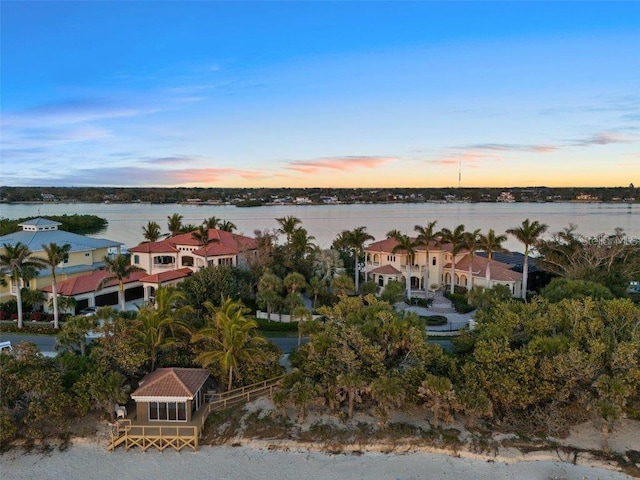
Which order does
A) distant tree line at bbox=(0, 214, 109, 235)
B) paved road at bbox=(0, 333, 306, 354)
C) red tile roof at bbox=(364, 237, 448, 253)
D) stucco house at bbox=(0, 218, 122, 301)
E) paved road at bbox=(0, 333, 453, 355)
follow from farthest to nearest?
1. distant tree line at bbox=(0, 214, 109, 235)
2. red tile roof at bbox=(364, 237, 448, 253)
3. stucco house at bbox=(0, 218, 122, 301)
4. paved road at bbox=(0, 333, 306, 354)
5. paved road at bbox=(0, 333, 453, 355)

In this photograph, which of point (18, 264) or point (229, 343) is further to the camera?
point (18, 264)

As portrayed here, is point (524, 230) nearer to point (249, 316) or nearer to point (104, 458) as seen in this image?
point (249, 316)

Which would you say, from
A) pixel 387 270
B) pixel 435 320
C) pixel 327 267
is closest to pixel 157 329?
pixel 327 267

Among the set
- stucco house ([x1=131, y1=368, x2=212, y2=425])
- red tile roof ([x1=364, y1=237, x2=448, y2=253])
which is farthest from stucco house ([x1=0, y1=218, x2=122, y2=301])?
red tile roof ([x1=364, y1=237, x2=448, y2=253])

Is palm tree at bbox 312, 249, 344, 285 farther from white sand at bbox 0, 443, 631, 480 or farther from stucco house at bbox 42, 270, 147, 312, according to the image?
white sand at bbox 0, 443, 631, 480

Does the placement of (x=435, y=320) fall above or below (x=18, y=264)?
below

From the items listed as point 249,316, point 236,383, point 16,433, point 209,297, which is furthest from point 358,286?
point 16,433

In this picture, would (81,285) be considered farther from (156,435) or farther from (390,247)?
(390,247)
